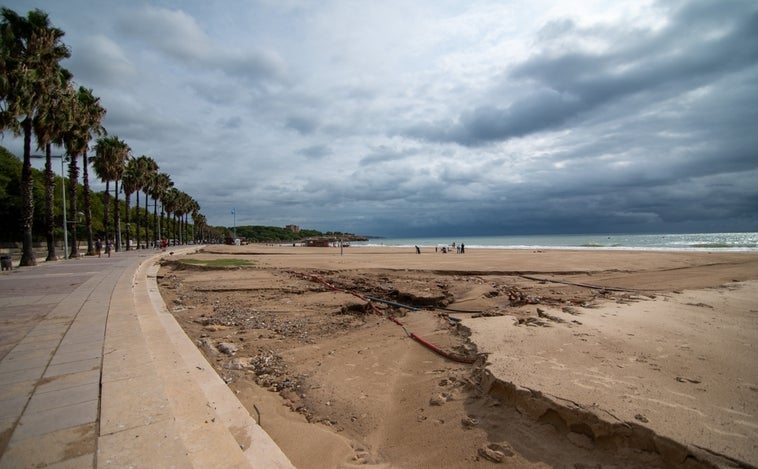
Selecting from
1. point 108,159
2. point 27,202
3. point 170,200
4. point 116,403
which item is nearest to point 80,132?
point 27,202

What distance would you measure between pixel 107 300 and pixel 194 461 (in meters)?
7.78

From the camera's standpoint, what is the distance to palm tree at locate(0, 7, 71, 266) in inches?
653

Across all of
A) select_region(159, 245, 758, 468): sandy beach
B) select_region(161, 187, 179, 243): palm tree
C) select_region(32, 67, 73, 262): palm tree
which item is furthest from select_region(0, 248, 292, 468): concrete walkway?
select_region(161, 187, 179, 243): palm tree

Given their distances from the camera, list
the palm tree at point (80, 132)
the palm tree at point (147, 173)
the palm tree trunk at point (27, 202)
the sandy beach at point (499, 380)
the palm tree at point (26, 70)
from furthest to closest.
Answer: the palm tree at point (147, 173) → the palm tree at point (80, 132) → the palm tree trunk at point (27, 202) → the palm tree at point (26, 70) → the sandy beach at point (499, 380)

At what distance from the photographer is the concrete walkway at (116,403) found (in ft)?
7.88

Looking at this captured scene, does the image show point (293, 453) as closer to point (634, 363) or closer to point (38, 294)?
point (634, 363)

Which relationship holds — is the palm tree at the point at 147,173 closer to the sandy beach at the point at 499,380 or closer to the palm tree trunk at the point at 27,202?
the palm tree trunk at the point at 27,202

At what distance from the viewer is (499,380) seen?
4.02m

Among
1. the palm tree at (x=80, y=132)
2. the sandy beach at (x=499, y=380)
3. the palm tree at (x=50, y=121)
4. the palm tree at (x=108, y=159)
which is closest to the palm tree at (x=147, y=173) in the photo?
the palm tree at (x=108, y=159)

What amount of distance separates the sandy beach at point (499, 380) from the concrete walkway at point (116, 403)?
0.68 metres

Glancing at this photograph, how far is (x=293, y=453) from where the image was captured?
335 centimetres

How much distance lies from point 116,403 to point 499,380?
3773mm

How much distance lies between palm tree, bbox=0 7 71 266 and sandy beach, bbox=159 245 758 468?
16.5 metres

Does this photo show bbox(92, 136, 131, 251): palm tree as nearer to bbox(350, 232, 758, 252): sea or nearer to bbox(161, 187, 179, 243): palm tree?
bbox(161, 187, 179, 243): palm tree
